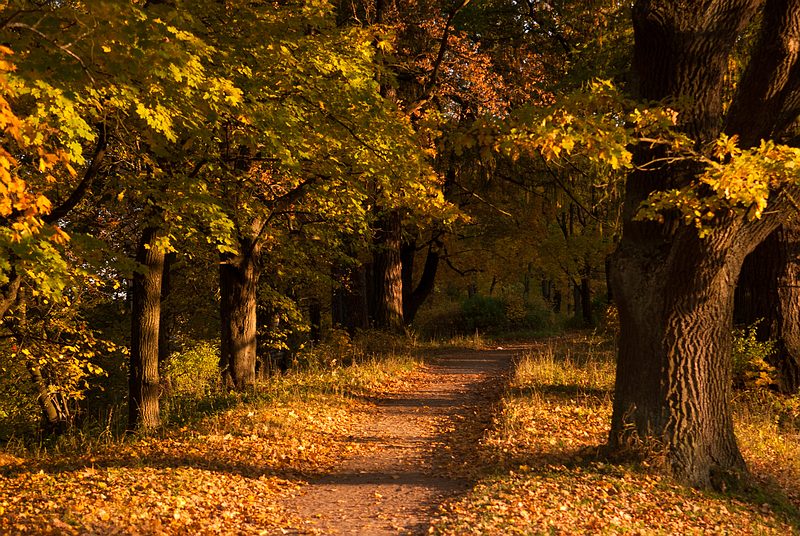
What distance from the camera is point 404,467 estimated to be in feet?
28.0

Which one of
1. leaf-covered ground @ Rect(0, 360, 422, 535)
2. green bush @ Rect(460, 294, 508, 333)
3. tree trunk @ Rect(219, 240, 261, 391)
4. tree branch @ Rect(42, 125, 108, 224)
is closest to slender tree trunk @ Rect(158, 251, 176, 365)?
tree trunk @ Rect(219, 240, 261, 391)

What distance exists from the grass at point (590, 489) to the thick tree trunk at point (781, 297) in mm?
1523

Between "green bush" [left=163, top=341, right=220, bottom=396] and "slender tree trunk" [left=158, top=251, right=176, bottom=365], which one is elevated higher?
"slender tree trunk" [left=158, top=251, right=176, bottom=365]

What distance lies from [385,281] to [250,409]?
9954 mm

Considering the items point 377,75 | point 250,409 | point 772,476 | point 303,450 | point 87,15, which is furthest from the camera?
point 377,75

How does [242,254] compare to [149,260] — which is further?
[242,254]

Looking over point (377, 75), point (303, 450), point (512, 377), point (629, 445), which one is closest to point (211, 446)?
point (303, 450)

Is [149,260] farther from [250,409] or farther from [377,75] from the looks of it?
[377,75]

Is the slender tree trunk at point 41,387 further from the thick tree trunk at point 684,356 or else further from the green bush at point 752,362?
the green bush at point 752,362

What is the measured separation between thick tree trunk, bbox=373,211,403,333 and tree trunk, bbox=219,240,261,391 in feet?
21.1

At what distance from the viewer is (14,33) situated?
19.9 feet

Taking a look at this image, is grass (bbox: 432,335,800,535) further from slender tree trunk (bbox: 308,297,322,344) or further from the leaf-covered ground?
slender tree trunk (bbox: 308,297,322,344)

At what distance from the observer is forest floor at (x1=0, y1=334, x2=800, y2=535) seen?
20.5 ft

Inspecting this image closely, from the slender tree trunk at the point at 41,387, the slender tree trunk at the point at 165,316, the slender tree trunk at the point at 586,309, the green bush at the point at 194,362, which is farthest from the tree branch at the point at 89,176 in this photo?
the slender tree trunk at the point at 586,309
